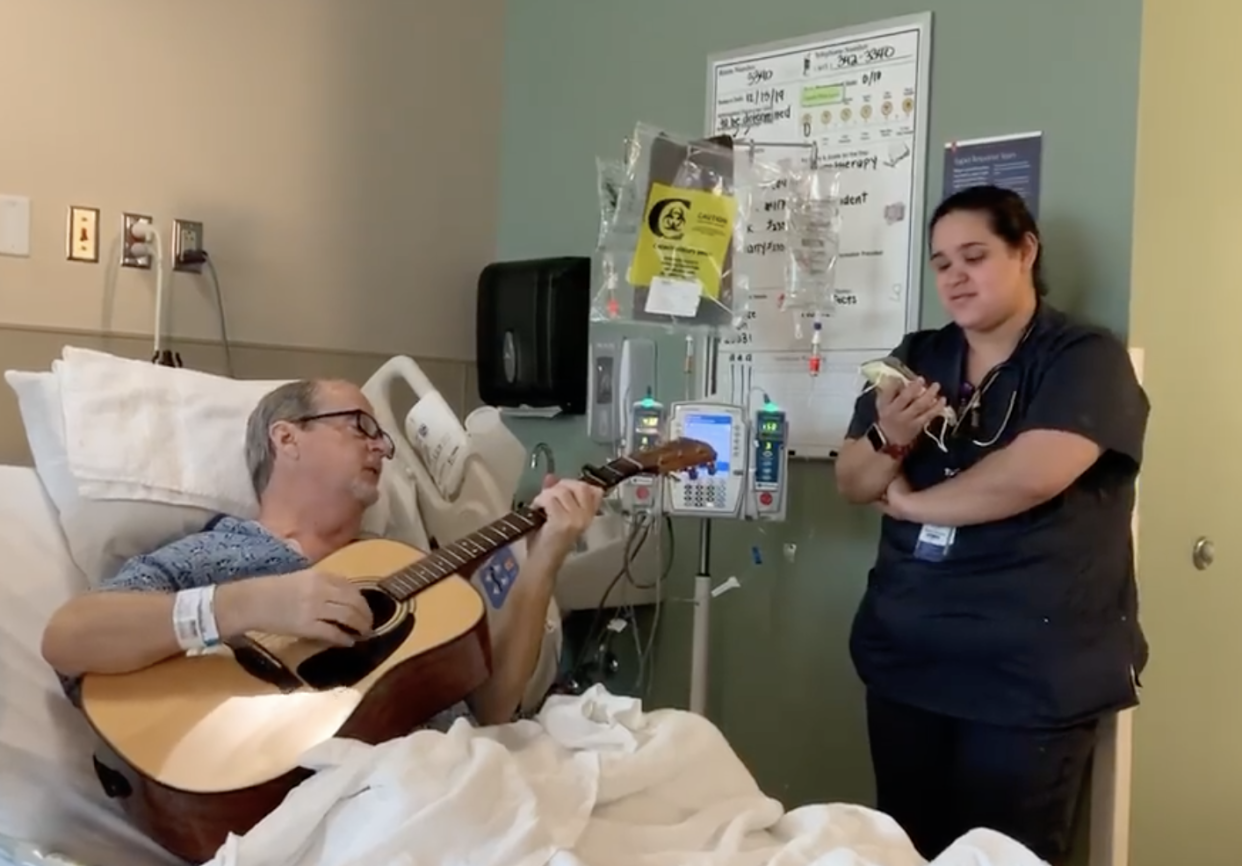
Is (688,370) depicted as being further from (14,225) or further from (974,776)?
(14,225)

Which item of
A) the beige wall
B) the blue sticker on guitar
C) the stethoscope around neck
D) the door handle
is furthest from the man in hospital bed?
the door handle

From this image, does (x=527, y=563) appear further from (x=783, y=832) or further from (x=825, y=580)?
(x=825, y=580)

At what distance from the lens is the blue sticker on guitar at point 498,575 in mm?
1940

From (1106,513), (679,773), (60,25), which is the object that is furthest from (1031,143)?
(60,25)

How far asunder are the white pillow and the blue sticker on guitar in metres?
0.41

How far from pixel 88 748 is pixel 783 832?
0.87m

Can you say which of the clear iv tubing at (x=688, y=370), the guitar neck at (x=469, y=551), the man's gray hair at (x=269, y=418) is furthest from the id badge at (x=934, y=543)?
the man's gray hair at (x=269, y=418)

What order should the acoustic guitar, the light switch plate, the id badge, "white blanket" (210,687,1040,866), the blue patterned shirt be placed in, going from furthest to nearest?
the light switch plate
the id badge
the blue patterned shirt
the acoustic guitar
"white blanket" (210,687,1040,866)

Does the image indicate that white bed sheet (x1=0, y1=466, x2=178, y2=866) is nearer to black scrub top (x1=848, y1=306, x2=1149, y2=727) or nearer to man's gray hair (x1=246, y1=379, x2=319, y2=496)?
man's gray hair (x1=246, y1=379, x2=319, y2=496)

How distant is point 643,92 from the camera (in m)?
2.78

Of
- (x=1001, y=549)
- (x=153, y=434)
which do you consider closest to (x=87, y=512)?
(x=153, y=434)

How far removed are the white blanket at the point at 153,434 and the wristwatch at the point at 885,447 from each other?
3.13 ft

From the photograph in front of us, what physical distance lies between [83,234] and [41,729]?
1063mm

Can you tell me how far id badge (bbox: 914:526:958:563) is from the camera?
6.50 feet
